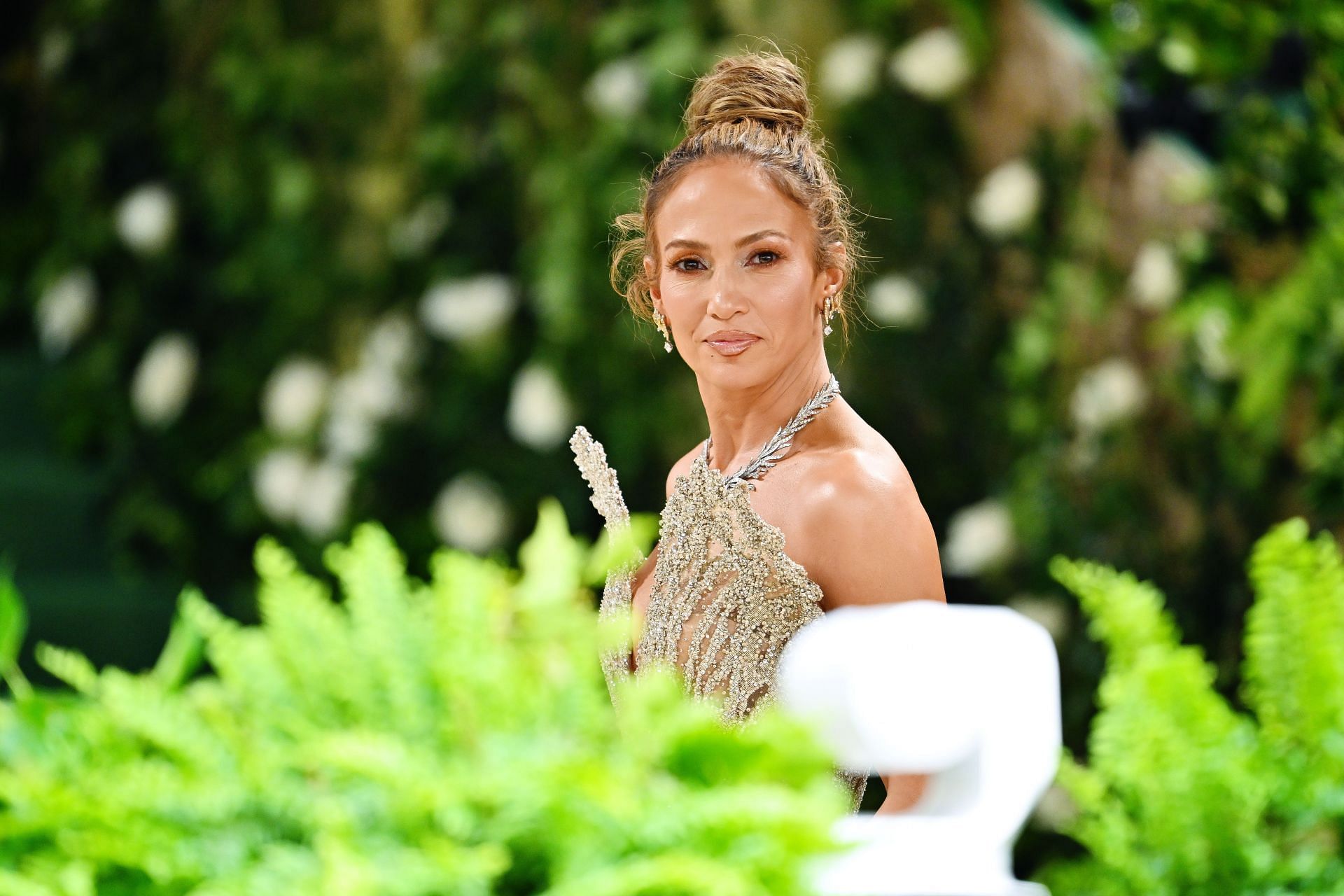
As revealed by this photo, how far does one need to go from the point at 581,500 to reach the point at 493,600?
80.1 inches

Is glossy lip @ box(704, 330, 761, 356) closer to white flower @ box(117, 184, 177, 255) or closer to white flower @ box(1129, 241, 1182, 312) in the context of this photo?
white flower @ box(1129, 241, 1182, 312)

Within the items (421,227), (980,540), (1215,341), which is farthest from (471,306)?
(1215,341)

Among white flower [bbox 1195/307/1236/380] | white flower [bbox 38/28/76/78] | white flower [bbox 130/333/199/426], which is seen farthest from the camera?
white flower [bbox 38/28/76/78]

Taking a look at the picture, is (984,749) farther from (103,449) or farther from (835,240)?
(103,449)

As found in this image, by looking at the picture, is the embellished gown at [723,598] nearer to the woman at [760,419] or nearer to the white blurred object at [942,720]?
the woman at [760,419]

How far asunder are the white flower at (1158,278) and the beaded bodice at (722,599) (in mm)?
1836

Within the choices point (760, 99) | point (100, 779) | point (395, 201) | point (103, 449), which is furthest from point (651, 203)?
point (103, 449)

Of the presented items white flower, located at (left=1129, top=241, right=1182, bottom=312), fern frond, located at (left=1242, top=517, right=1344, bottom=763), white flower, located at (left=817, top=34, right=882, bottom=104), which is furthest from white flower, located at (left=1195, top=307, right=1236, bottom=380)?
fern frond, located at (left=1242, top=517, right=1344, bottom=763)

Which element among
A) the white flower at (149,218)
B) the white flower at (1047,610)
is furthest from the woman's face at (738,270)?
the white flower at (149,218)

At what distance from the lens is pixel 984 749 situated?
671mm

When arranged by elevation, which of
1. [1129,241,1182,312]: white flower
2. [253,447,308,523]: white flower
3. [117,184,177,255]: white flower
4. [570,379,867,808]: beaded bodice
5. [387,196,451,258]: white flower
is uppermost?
[117,184,177,255]: white flower

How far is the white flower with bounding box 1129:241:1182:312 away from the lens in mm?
2514

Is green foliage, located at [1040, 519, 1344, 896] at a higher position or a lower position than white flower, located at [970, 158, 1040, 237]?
lower

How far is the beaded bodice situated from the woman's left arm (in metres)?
0.02
